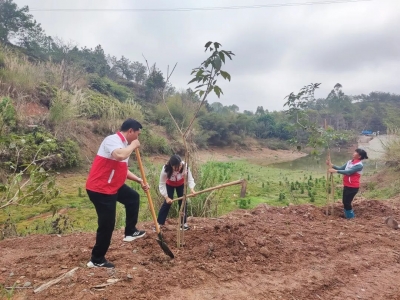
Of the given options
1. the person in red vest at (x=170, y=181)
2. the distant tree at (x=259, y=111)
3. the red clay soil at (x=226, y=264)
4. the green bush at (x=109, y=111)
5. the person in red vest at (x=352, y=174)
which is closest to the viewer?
the red clay soil at (x=226, y=264)

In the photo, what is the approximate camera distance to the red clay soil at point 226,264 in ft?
10.3

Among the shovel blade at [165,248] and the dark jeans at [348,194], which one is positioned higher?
the dark jeans at [348,194]

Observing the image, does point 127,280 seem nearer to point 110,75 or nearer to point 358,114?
point 110,75

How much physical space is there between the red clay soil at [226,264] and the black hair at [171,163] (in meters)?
0.80

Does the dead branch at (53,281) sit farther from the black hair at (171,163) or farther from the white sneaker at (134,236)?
the black hair at (171,163)

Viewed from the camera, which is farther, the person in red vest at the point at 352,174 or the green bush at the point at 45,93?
the green bush at the point at 45,93

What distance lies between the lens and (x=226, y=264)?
368 centimetres

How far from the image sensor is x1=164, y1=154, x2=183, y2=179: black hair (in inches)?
181

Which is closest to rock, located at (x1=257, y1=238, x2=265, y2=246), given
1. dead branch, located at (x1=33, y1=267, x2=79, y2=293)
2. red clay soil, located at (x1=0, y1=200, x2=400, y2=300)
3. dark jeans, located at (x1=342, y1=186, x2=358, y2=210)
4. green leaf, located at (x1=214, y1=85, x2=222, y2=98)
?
red clay soil, located at (x1=0, y1=200, x2=400, y2=300)

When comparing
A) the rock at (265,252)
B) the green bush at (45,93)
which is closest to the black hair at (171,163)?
the rock at (265,252)

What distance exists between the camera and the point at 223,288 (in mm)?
3236

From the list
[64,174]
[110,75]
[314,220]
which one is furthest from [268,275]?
[110,75]

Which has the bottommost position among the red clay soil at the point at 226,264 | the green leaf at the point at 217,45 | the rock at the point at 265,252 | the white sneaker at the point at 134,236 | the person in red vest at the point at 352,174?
the red clay soil at the point at 226,264

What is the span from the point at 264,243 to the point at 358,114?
48.6 meters
